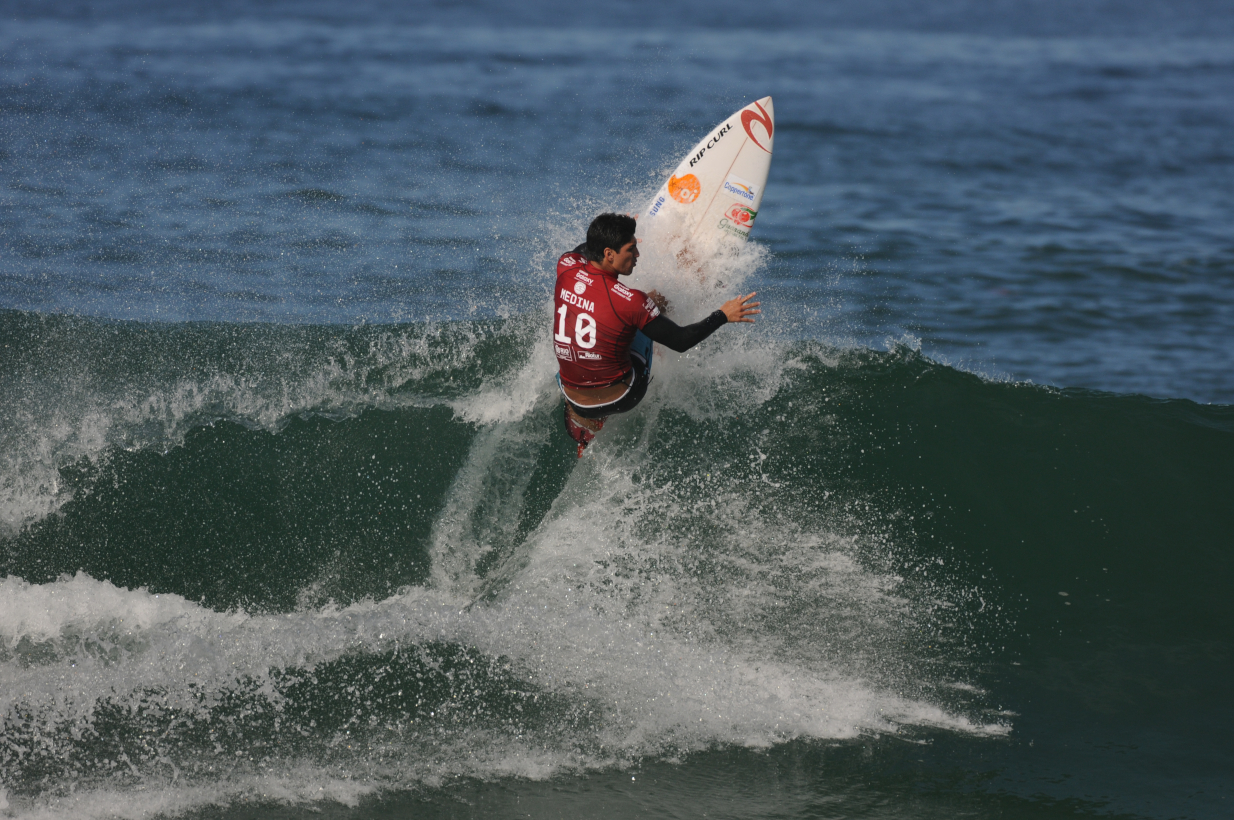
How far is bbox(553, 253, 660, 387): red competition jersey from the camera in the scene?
587 centimetres

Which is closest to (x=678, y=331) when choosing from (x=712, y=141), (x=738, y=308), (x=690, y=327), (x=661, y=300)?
(x=690, y=327)

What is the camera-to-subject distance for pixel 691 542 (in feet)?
21.1

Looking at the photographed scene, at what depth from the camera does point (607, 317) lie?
5930 millimetres

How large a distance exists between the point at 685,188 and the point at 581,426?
7.45ft

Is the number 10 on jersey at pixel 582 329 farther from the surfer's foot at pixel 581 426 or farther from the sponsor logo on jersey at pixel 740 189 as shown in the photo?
the sponsor logo on jersey at pixel 740 189

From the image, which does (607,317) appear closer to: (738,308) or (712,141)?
(738,308)

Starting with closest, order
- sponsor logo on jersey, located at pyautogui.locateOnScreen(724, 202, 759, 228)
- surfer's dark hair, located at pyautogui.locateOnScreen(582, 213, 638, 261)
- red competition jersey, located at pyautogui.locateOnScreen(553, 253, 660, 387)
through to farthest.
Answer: surfer's dark hair, located at pyautogui.locateOnScreen(582, 213, 638, 261) → red competition jersey, located at pyautogui.locateOnScreen(553, 253, 660, 387) → sponsor logo on jersey, located at pyautogui.locateOnScreen(724, 202, 759, 228)

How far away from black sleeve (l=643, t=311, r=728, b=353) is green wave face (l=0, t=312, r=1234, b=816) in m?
1.24

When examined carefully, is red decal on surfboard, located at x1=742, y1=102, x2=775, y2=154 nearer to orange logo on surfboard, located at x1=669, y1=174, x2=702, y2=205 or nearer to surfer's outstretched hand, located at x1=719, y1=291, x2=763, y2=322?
orange logo on surfboard, located at x1=669, y1=174, x2=702, y2=205

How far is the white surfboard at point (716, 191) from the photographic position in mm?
7664

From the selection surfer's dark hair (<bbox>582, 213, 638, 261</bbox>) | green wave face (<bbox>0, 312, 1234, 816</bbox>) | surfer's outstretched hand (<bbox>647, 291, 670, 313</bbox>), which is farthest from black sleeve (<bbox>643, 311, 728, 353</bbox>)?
green wave face (<bbox>0, 312, 1234, 816</bbox>)

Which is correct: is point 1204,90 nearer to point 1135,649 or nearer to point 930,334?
point 930,334

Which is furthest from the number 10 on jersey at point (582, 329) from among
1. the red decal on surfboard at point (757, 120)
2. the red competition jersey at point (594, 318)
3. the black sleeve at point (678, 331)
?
the red decal on surfboard at point (757, 120)

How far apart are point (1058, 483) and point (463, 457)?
4.58m
